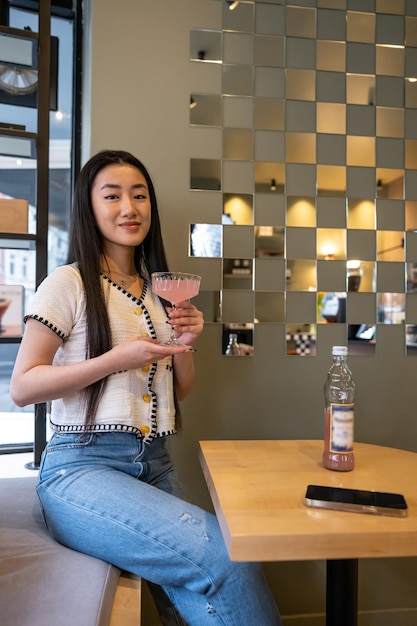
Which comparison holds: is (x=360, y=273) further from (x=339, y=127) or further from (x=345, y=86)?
(x=345, y=86)

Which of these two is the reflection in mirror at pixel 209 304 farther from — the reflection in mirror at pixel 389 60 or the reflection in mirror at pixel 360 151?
the reflection in mirror at pixel 389 60

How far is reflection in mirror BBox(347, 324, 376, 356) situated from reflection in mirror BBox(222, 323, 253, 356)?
0.42m

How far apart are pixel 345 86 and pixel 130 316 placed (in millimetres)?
1388

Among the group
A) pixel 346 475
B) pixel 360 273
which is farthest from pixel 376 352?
pixel 346 475

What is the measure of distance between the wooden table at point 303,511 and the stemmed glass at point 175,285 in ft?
1.34

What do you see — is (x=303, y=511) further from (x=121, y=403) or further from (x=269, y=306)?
(x=269, y=306)

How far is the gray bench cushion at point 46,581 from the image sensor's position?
3.08 feet

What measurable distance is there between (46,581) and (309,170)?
1.71m

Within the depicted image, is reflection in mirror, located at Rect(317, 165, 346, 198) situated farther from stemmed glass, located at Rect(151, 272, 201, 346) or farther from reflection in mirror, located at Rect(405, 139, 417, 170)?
stemmed glass, located at Rect(151, 272, 201, 346)

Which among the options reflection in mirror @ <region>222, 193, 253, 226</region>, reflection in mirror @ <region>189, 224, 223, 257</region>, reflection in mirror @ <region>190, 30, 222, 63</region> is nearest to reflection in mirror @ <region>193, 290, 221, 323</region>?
reflection in mirror @ <region>189, 224, 223, 257</region>

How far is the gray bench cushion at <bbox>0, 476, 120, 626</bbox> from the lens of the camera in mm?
939

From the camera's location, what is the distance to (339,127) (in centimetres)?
207

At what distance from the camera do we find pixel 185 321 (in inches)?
55.7

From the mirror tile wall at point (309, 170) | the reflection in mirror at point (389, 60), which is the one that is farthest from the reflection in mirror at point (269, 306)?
the reflection in mirror at point (389, 60)
